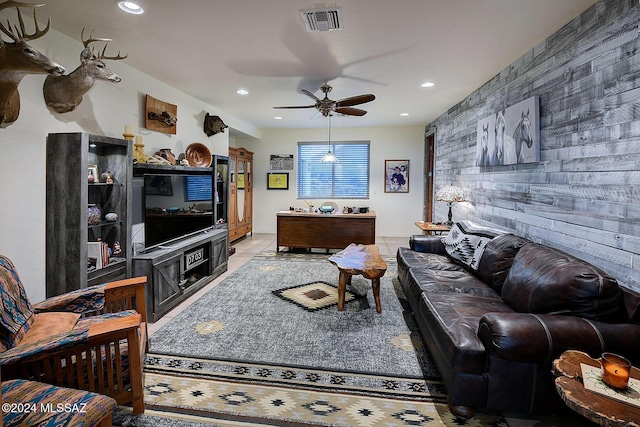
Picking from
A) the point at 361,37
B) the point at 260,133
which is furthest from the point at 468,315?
the point at 260,133

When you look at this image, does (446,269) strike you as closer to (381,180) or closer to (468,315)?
(468,315)

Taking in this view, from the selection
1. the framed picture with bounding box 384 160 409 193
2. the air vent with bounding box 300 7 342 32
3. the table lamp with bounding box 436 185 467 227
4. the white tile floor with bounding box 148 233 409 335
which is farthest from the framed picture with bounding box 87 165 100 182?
the framed picture with bounding box 384 160 409 193

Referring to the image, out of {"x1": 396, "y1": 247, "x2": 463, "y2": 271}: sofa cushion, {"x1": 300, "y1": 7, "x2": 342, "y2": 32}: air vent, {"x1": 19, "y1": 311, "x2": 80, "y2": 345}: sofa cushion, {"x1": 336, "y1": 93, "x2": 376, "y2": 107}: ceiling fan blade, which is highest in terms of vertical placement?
{"x1": 300, "y1": 7, "x2": 342, "y2": 32}: air vent

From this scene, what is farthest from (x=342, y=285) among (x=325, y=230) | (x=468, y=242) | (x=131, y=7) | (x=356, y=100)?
(x=131, y=7)

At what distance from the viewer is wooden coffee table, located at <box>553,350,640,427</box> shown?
1210 millimetres

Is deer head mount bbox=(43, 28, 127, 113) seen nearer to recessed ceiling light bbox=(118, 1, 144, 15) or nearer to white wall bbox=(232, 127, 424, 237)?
recessed ceiling light bbox=(118, 1, 144, 15)

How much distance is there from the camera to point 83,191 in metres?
2.62

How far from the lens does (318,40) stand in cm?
293

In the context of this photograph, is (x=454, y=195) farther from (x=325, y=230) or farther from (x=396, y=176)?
(x=396, y=176)

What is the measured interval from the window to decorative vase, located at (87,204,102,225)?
563cm

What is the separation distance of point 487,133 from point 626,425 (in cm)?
336

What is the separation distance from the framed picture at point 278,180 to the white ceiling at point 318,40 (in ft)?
11.9

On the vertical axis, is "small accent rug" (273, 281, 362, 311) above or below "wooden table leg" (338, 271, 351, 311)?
below

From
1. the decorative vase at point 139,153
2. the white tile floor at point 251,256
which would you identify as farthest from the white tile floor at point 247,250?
the decorative vase at point 139,153
